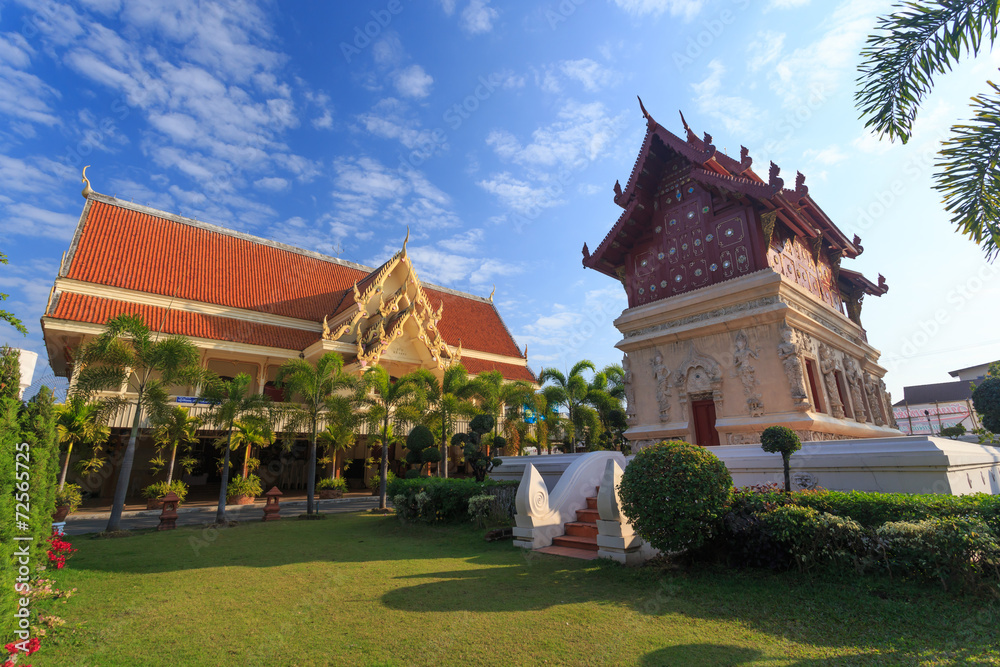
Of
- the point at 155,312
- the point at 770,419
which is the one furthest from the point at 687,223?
the point at 155,312

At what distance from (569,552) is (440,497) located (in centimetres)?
436

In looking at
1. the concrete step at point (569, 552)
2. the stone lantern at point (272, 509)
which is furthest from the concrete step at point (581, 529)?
the stone lantern at point (272, 509)

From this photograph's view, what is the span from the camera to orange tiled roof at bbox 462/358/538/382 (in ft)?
85.1

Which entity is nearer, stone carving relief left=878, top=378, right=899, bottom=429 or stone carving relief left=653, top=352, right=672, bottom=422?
stone carving relief left=653, top=352, right=672, bottom=422

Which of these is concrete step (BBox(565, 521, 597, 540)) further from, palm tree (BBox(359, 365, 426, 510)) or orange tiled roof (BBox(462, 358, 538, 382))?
orange tiled roof (BBox(462, 358, 538, 382))

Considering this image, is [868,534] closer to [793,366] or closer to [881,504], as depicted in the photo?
[881,504]

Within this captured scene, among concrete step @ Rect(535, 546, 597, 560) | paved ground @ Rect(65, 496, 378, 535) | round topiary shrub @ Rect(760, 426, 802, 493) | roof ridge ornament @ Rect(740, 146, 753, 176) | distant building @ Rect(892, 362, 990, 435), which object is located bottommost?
paved ground @ Rect(65, 496, 378, 535)

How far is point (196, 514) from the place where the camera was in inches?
594

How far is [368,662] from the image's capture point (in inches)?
135

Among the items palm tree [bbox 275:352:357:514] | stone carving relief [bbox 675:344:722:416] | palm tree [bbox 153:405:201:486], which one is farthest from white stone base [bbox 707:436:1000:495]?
palm tree [bbox 153:405:201:486]

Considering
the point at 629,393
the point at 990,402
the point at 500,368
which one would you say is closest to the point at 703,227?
the point at 629,393

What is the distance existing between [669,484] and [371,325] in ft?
60.9

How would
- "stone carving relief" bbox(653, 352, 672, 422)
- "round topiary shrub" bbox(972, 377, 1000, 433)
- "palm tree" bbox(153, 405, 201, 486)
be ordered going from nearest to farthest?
1. "round topiary shrub" bbox(972, 377, 1000, 433)
2. "stone carving relief" bbox(653, 352, 672, 422)
3. "palm tree" bbox(153, 405, 201, 486)

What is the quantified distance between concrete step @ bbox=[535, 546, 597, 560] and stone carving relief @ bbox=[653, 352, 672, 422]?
6.00 m
